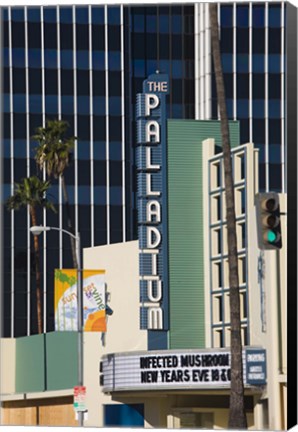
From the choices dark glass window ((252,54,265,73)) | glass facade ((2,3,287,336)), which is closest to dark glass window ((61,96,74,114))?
glass facade ((2,3,287,336))

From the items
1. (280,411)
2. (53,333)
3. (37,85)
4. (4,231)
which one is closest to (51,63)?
(37,85)

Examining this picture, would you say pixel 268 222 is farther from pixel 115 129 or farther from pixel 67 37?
pixel 115 129

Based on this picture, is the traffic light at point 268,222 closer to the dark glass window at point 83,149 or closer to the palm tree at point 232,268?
the palm tree at point 232,268

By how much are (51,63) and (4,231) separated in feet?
19.2

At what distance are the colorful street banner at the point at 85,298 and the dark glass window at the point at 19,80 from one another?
6044 mm

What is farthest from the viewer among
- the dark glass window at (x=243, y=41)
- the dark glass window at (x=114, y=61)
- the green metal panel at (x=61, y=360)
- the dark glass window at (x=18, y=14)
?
the dark glass window at (x=243, y=41)

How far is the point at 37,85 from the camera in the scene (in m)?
57.2

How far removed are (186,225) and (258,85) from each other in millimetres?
5920

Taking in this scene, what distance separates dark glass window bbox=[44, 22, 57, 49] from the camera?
58.0 metres

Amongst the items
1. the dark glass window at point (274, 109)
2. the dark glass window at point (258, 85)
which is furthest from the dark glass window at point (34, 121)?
the dark glass window at point (274, 109)

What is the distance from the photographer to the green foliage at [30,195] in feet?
182

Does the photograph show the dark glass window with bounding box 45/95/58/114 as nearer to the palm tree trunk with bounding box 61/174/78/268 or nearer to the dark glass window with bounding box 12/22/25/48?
the dark glass window with bounding box 12/22/25/48

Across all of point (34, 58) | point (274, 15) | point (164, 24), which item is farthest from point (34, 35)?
point (164, 24)

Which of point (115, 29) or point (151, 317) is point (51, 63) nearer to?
point (115, 29)
